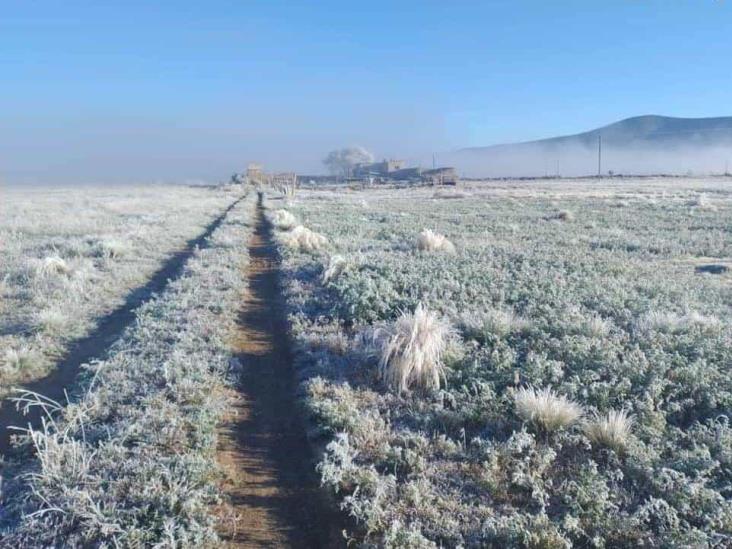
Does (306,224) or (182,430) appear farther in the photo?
(306,224)

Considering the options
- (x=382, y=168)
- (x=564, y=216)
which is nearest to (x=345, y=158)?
(x=382, y=168)

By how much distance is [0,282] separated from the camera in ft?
41.5

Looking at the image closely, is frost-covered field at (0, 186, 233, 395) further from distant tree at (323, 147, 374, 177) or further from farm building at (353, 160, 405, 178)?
distant tree at (323, 147, 374, 177)

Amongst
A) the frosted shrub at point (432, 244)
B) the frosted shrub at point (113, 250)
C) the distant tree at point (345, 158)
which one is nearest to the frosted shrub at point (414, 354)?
the frosted shrub at point (432, 244)

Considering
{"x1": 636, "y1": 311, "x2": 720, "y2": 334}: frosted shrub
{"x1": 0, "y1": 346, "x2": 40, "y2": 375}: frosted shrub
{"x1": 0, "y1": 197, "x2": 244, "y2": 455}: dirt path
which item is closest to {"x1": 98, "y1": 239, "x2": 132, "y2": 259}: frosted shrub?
{"x1": 0, "y1": 197, "x2": 244, "y2": 455}: dirt path

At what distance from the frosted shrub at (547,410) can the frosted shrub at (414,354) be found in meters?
1.13

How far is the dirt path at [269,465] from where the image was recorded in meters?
4.29

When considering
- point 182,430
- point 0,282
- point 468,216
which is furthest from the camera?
point 468,216

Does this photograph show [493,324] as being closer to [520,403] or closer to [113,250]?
[520,403]

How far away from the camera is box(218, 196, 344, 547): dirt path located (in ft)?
14.1

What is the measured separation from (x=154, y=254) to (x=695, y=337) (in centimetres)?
1510

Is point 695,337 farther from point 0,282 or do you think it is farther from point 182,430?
point 0,282

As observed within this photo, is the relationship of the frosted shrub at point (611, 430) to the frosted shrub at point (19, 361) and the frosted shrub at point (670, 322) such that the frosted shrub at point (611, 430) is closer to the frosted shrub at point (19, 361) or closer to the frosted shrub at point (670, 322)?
the frosted shrub at point (670, 322)

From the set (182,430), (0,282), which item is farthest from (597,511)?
(0,282)
